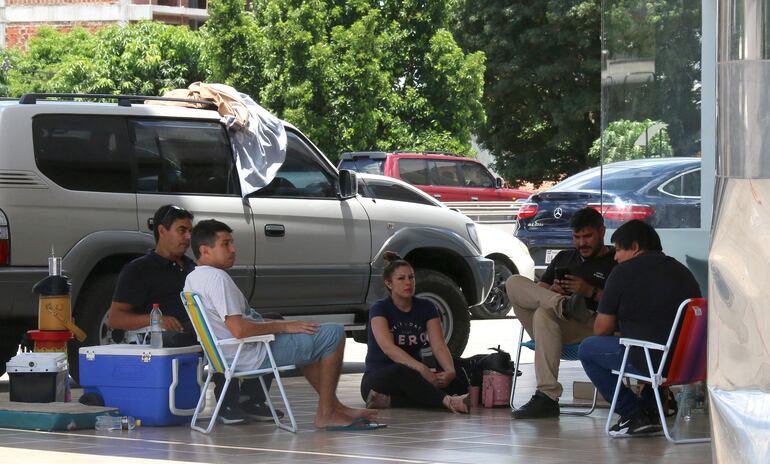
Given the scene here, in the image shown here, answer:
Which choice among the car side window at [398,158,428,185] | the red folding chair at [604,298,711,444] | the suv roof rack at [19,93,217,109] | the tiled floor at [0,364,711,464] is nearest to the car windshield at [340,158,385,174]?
the car side window at [398,158,428,185]

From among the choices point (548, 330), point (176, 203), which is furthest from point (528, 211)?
point (548, 330)

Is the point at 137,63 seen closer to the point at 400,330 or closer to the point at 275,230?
the point at 275,230

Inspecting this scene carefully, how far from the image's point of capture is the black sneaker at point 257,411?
947cm

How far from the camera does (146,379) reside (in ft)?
30.1

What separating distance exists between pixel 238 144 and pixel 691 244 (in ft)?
11.8

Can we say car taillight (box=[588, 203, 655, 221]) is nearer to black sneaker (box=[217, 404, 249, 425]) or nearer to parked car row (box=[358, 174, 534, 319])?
black sneaker (box=[217, 404, 249, 425])

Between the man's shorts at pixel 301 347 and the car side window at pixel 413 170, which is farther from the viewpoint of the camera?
the car side window at pixel 413 170

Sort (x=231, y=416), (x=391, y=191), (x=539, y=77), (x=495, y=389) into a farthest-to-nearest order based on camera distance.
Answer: (x=539, y=77) < (x=391, y=191) < (x=495, y=389) < (x=231, y=416)

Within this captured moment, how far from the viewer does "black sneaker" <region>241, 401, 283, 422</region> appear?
31.1ft

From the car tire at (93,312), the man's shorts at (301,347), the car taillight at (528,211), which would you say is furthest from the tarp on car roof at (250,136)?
the car taillight at (528,211)

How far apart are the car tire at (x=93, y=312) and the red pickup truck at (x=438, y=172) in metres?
12.8

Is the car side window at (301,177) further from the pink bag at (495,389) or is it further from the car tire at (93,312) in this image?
the pink bag at (495,389)

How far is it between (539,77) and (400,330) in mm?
30552

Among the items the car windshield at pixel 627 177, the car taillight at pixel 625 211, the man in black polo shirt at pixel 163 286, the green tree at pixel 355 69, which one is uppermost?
the green tree at pixel 355 69
